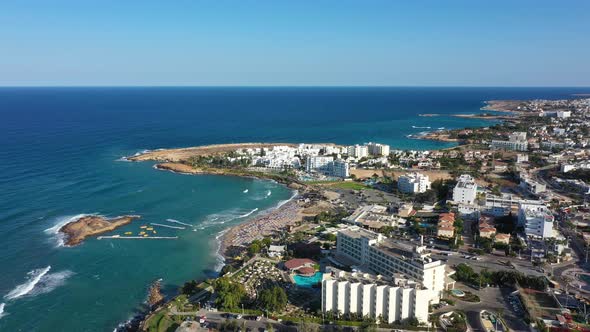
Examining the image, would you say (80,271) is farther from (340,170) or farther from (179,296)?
(340,170)

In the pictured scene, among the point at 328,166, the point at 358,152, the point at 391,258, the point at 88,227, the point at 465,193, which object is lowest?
the point at 88,227

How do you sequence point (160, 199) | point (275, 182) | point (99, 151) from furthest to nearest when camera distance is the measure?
point (99, 151) < point (275, 182) < point (160, 199)

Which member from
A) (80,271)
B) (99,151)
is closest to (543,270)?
(80,271)

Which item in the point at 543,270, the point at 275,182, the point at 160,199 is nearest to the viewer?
the point at 543,270

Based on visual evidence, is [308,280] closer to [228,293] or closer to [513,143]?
[228,293]

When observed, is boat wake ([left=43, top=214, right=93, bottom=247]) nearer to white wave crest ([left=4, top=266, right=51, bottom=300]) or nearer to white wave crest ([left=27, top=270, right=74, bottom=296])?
white wave crest ([left=4, top=266, right=51, bottom=300])

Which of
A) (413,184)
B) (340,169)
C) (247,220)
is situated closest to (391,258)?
(247,220)

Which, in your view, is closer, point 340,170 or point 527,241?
point 527,241
